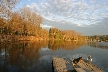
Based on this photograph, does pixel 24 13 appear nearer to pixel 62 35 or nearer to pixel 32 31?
pixel 32 31

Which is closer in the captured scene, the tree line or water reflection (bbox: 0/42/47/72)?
water reflection (bbox: 0/42/47/72)

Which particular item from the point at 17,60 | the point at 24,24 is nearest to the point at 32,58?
the point at 17,60

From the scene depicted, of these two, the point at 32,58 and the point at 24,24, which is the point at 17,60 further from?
the point at 24,24

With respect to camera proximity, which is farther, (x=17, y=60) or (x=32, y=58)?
(x=32, y=58)

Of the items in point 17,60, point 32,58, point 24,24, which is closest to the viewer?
point 17,60

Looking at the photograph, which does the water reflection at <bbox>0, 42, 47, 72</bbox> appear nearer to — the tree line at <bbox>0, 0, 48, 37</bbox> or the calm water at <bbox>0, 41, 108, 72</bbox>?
the calm water at <bbox>0, 41, 108, 72</bbox>

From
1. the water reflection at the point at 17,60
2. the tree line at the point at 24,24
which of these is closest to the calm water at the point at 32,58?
the water reflection at the point at 17,60

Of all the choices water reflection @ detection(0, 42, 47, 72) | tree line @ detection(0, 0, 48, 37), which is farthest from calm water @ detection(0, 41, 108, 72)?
tree line @ detection(0, 0, 48, 37)

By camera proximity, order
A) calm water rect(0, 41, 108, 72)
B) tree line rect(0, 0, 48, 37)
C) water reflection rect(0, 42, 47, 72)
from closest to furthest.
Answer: water reflection rect(0, 42, 47, 72), calm water rect(0, 41, 108, 72), tree line rect(0, 0, 48, 37)

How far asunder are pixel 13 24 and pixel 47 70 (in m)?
61.4

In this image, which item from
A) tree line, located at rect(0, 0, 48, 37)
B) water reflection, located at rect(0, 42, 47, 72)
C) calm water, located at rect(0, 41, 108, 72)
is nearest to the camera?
water reflection, located at rect(0, 42, 47, 72)

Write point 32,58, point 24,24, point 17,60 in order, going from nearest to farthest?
point 17,60 < point 32,58 < point 24,24

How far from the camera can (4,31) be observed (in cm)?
8988

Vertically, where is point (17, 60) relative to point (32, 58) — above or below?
above
